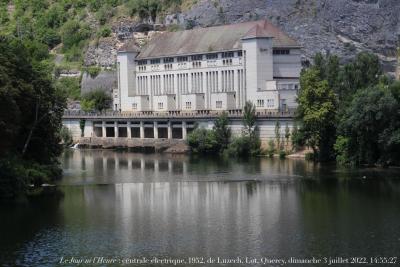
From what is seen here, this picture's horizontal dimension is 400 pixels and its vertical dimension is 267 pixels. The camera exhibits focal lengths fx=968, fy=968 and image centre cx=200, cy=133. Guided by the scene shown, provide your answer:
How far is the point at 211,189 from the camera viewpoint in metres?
67.2

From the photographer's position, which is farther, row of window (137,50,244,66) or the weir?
row of window (137,50,244,66)

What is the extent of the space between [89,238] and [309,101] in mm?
40974

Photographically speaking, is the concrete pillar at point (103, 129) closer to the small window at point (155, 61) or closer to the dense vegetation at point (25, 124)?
the small window at point (155, 61)

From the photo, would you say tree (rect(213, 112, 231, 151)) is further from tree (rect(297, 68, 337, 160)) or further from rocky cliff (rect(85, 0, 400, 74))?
rocky cliff (rect(85, 0, 400, 74))

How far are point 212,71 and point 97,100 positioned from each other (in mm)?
23860

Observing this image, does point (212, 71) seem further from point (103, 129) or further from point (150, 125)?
point (103, 129)

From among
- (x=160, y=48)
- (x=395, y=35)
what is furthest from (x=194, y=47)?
(x=395, y=35)

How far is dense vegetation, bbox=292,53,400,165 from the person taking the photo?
78.0m

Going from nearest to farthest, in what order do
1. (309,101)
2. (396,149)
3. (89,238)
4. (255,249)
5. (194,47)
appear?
(255,249)
(89,238)
(396,149)
(309,101)
(194,47)

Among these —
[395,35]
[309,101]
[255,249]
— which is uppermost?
[395,35]

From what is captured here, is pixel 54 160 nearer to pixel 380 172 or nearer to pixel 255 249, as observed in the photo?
pixel 380 172

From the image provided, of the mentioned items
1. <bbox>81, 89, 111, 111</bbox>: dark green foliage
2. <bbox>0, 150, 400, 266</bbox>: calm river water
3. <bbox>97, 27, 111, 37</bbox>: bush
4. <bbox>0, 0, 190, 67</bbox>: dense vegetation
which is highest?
<bbox>0, 0, 190, 67</bbox>: dense vegetation

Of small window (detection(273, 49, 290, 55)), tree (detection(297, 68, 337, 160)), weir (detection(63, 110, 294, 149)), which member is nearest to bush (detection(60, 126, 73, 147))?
Answer: weir (detection(63, 110, 294, 149))

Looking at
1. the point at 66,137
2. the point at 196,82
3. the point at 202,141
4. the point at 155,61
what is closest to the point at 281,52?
the point at 196,82
